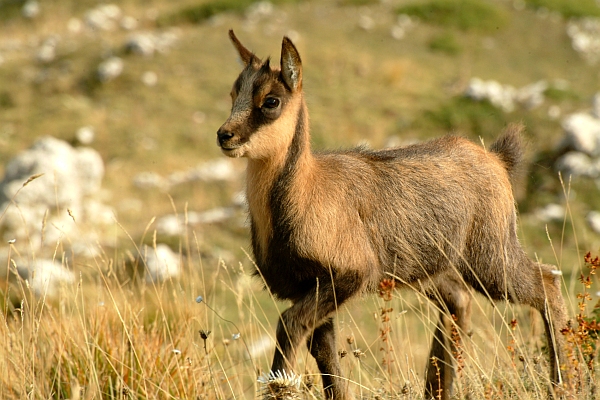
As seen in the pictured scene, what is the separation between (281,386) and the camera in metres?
4.23

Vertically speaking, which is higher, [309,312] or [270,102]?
[270,102]

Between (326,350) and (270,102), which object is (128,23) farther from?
(326,350)

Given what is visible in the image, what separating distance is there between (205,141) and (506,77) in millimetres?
8454

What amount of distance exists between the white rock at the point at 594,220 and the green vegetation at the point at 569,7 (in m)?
13.4

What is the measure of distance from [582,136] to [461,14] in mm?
10813

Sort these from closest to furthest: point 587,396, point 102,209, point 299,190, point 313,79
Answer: point 587,396 → point 299,190 → point 102,209 → point 313,79

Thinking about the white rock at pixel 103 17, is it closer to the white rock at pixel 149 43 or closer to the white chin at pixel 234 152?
the white rock at pixel 149 43

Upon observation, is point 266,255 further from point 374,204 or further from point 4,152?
point 4,152

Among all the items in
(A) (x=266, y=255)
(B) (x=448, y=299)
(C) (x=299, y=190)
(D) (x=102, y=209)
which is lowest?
(D) (x=102, y=209)

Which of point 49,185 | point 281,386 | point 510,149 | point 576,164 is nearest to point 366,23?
point 576,164

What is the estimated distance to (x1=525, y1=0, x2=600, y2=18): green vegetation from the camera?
23859mm

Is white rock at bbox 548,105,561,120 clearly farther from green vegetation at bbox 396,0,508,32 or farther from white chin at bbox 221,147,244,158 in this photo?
white chin at bbox 221,147,244,158

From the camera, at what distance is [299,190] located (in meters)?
4.95

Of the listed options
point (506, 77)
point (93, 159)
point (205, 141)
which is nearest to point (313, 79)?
point (205, 141)
